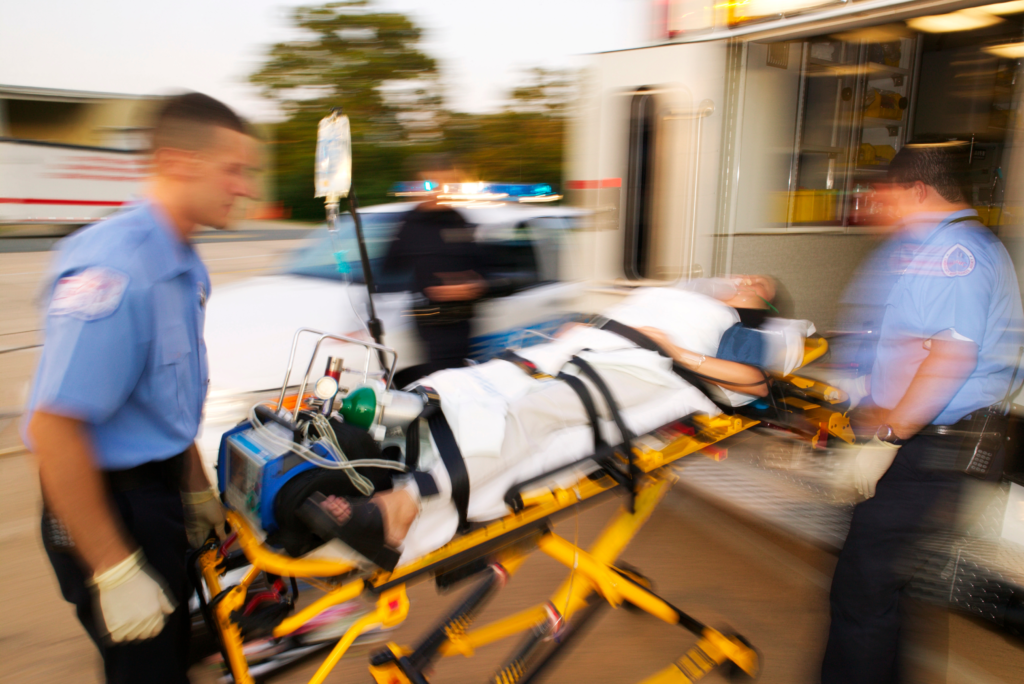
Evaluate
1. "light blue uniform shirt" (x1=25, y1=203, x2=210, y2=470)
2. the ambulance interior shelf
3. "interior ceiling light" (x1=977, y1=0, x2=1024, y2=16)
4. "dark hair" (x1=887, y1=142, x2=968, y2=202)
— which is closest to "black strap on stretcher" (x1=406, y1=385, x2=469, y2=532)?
"light blue uniform shirt" (x1=25, y1=203, x2=210, y2=470)

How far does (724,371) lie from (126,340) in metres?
2.07

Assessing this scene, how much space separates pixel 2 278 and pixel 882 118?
13291 millimetres

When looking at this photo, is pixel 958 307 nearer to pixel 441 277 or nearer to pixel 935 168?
pixel 935 168

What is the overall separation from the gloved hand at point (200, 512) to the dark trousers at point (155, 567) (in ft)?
0.57

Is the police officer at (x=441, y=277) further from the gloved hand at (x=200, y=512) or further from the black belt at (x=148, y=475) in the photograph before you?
the black belt at (x=148, y=475)

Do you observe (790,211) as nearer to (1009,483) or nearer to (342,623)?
(1009,483)

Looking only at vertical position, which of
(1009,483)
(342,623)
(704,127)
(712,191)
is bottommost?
(342,623)

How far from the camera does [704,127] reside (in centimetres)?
343

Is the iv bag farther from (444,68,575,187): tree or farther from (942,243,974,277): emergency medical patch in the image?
(444,68,575,187): tree

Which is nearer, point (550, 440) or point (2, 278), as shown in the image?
point (550, 440)

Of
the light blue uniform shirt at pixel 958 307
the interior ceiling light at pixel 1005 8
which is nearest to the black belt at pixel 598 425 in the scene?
the light blue uniform shirt at pixel 958 307

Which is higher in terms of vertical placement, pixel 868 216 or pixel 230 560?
pixel 868 216

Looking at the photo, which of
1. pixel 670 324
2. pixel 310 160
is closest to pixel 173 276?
pixel 670 324

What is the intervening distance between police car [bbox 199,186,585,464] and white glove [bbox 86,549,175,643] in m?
1.21
